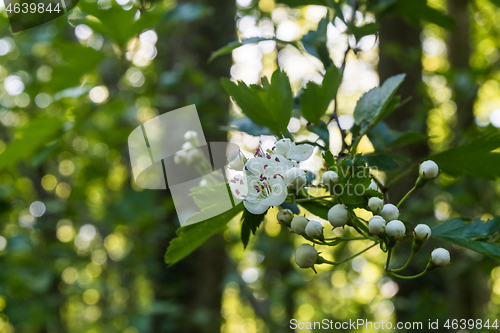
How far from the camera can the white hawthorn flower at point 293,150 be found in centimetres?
69

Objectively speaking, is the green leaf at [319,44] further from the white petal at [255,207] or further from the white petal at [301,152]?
the white petal at [255,207]

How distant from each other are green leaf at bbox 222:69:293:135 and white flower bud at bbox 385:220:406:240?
0.30m

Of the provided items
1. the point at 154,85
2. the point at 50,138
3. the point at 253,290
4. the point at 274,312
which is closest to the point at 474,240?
the point at 50,138

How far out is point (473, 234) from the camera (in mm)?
750

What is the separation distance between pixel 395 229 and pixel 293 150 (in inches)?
8.9

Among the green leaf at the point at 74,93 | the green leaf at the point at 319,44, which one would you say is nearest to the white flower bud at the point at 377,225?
the green leaf at the point at 319,44

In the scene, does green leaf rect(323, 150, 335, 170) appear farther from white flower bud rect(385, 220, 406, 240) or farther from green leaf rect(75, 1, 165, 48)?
green leaf rect(75, 1, 165, 48)

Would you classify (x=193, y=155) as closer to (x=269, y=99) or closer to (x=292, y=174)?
(x=269, y=99)

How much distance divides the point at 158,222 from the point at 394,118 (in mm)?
1843

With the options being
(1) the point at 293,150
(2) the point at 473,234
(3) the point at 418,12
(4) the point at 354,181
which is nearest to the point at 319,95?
(1) the point at 293,150

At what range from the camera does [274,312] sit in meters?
6.10

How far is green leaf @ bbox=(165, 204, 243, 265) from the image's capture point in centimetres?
74

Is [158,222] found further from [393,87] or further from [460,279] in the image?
[393,87]

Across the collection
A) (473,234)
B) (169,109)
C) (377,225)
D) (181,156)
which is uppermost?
(377,225)
